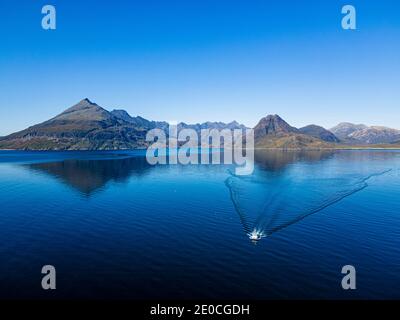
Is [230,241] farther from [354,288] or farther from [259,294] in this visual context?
[354,288]

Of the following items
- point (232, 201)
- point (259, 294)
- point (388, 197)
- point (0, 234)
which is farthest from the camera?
point (388, 197)

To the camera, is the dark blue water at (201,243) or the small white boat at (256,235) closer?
the dark blue water at (201,243)

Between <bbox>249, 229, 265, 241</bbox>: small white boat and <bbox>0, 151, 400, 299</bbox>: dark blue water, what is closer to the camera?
<bbox>0, 151, 400, 299</bbox>: dark blue water

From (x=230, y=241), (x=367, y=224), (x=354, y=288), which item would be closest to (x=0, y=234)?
(x=230, y=241)

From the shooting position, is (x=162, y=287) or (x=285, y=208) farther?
(x=285, y=208)

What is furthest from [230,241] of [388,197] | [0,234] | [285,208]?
[388,197]

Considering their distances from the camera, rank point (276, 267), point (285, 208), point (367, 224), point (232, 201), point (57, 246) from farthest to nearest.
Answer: point (232, 201)
point (285, 208)
point (367, 224)
point (57, 246)
point (276, 267)

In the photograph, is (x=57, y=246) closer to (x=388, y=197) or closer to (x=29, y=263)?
(x=29, y=263)
